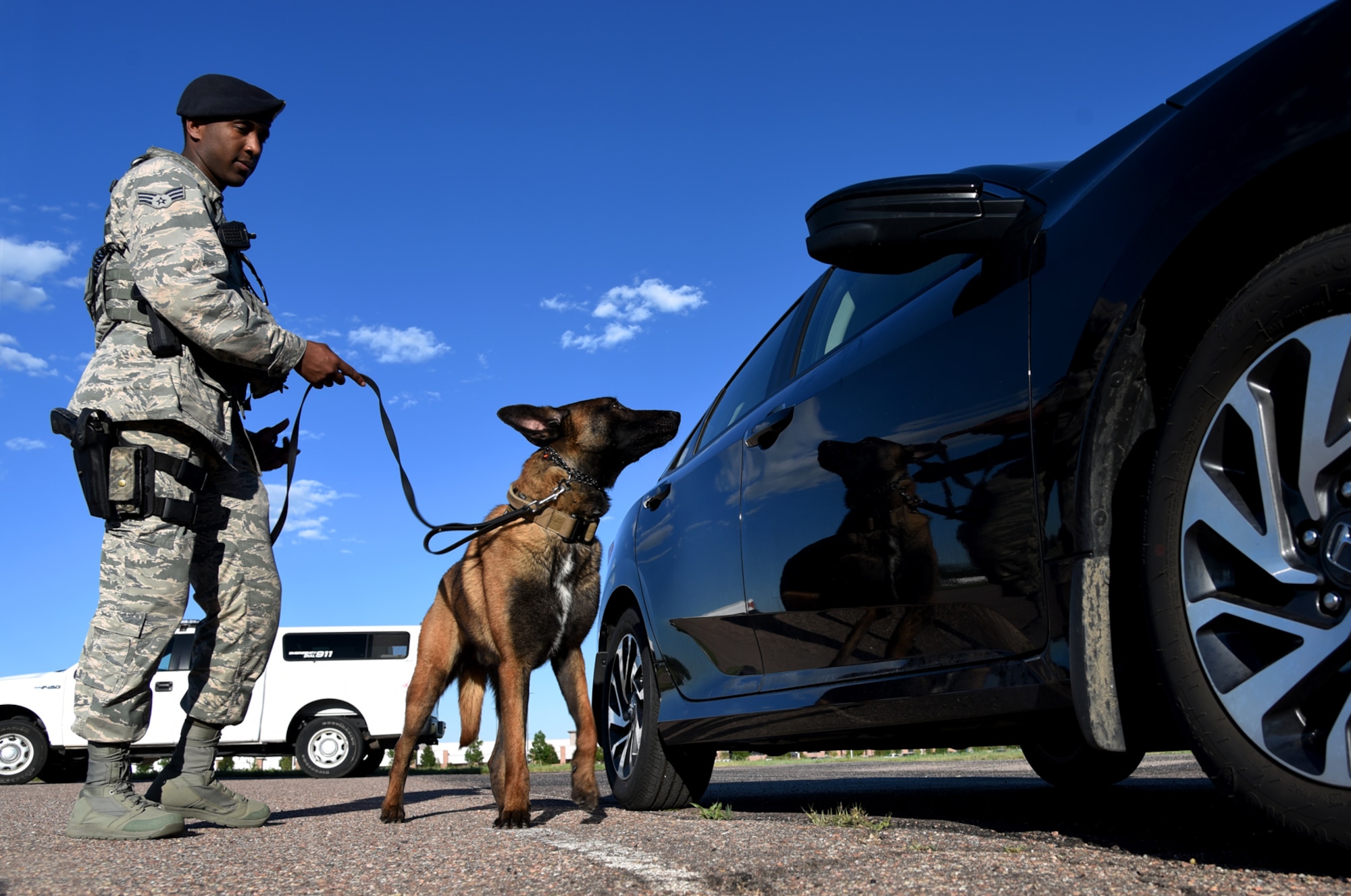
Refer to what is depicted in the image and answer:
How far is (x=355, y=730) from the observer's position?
13.6m

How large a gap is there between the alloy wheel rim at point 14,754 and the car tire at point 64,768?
0.25 m

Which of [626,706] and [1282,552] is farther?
[626,706]

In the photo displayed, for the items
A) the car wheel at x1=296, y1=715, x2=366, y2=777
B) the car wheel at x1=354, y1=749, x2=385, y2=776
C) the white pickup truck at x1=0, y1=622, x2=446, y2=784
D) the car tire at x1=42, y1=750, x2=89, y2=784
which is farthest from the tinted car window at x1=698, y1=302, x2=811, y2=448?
the car tire at x1=42, y1=750, x2=89, y2=784

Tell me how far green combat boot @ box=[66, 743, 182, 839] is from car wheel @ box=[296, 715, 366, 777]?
36.2 ft

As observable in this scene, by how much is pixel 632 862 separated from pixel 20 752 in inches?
566

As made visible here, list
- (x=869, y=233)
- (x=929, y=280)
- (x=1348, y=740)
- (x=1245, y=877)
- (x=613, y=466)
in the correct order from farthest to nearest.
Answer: (x=613, y=466), (x=929, y=280), (x=869, y=233), (x=1245, y=877), (x=1348, y=740)

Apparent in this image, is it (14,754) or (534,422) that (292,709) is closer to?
(14,754)

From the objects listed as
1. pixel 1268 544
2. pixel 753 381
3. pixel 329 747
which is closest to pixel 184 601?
pixel 753 381

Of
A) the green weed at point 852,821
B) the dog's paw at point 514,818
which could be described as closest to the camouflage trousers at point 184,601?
the dog's paw at point 514,818

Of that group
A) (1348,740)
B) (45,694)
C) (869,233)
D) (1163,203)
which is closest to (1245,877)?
(1348,740)

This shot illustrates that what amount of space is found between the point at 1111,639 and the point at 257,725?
550 inches

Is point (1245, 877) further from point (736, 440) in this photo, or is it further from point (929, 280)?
point (736, 440)

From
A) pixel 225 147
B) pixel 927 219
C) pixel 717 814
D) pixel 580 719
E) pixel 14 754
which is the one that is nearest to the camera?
pixel 927 219

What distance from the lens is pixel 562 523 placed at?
13.3 ft
